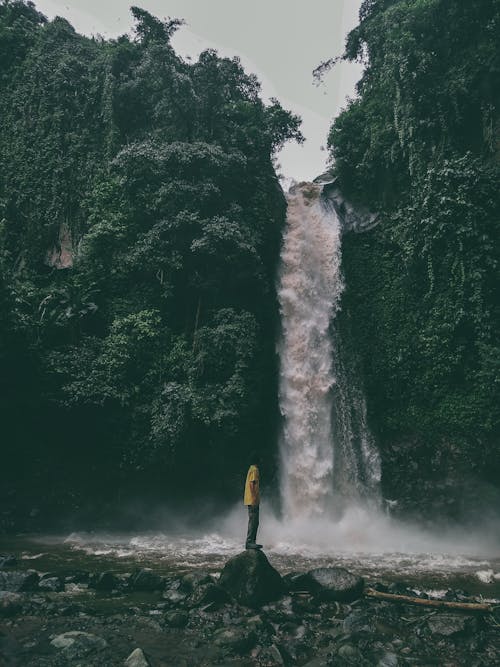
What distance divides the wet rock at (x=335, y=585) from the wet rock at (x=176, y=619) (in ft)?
6.60

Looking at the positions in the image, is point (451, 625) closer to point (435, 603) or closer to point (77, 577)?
point (435, 603)

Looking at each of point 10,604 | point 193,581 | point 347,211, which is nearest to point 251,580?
point 193,581

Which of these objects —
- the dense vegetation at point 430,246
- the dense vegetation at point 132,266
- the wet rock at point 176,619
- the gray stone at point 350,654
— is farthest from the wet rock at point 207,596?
the dense vegetation at point 430,246

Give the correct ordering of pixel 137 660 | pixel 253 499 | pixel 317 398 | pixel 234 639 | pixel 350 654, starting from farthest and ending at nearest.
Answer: pixel 317 398, pixel 253 499, pixel 234 639, pixel 350 654, pixel 137 660

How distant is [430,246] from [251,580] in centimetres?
1035

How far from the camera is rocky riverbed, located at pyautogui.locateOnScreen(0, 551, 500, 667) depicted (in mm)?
4984

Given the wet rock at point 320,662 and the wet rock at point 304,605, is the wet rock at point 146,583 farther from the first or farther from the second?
the wet rock at point 320,662

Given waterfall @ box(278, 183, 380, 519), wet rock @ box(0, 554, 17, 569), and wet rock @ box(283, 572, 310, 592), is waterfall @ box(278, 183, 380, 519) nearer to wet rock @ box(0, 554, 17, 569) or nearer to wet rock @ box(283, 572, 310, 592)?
wet rock @ box(283, 572, 310, 592)

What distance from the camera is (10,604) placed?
5844mm

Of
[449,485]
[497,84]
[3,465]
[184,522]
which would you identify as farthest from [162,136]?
[449,485]

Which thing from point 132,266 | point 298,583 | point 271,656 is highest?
point 132,266

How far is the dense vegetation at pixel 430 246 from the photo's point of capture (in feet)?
40.4

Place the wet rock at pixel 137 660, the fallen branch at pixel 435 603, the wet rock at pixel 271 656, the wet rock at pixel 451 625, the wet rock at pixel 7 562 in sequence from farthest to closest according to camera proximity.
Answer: the wet rock at pixel 7 562 < the fallen branch at pixel 435 603 < the wet rock at pixel 451 625 < the wet rock at pixel 271 656 < the wet rock at pixel 137 660

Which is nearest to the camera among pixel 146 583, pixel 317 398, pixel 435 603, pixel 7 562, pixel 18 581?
pixel 435 603
